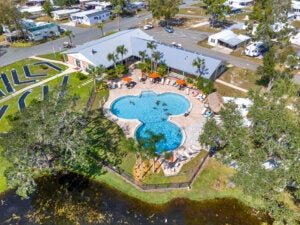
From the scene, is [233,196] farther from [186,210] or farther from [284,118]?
[284,118]

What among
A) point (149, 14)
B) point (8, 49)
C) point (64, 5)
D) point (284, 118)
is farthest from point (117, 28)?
point (284, 118)

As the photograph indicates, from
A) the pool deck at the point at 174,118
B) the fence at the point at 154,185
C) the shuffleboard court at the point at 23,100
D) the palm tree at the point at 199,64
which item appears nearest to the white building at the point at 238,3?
the palm tree at the point at 199,64

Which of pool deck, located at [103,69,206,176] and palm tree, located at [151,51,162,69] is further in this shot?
palm tree, located at [151,51,162,69]

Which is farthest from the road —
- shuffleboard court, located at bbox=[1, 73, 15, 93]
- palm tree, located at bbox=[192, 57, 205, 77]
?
palm tree, located at bbox=[192, 57, 205, 77]

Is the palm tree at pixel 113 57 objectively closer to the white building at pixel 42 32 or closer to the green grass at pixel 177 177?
the green grass at pixel 177 177

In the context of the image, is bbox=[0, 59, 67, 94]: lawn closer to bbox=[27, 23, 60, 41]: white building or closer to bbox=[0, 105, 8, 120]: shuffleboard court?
bbox=[0, 105, 8, 120]: shuffleboard court

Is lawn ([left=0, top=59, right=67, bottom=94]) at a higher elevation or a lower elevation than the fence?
higher
